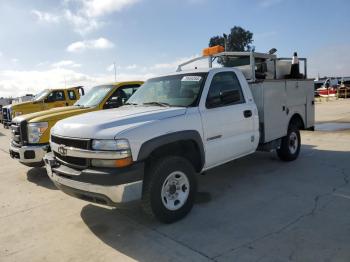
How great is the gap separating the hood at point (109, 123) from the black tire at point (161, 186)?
0.55m

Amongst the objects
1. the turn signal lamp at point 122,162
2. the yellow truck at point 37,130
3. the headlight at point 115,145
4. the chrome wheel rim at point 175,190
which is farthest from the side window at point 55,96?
the turn signal lamp at point 122,162

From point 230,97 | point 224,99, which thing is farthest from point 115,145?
point 230,97

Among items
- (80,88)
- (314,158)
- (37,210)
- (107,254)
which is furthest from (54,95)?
(107,254)

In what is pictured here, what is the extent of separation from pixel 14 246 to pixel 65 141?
1.35 metres

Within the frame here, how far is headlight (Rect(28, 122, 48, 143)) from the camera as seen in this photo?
21.4 feet

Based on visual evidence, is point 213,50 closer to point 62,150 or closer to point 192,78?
point 192,78

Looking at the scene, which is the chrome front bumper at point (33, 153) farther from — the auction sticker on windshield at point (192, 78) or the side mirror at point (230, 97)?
the side mirror at point (230, 97)

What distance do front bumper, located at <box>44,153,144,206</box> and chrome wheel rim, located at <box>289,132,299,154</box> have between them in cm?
428

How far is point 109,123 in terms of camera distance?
3951 millimetres

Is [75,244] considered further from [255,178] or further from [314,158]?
[314,158]

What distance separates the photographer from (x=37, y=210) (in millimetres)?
5070

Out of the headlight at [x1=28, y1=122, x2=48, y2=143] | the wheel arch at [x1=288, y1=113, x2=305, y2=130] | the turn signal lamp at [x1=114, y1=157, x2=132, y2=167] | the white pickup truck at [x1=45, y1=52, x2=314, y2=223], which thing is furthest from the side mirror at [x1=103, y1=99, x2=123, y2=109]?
the turn signal lamp at [x1=114, y1=157, x2=132, y2=167]

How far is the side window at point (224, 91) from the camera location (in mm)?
4883

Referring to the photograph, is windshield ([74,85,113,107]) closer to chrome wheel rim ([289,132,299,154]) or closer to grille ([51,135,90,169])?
grille ([51,135,90,169])
